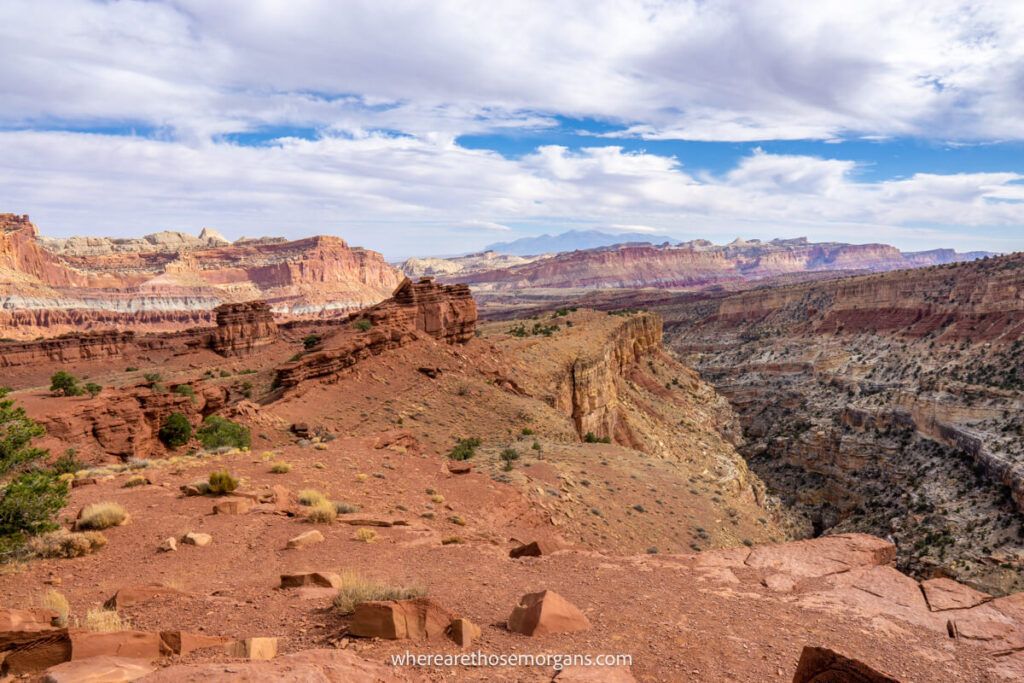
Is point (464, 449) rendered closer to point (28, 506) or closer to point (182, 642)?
point (28, 506)

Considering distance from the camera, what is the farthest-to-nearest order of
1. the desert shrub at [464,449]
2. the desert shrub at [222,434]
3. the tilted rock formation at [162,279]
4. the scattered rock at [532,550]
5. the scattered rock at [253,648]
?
the tilted rock formation at [162,279] < the desert shrub at [464,449] < the desert shrub at [222,434] < the scattered rock at [532,550] < the scattered rock at [253,648]

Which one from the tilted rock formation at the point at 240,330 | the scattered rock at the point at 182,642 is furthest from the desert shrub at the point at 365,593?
the tilted rock formation at the point at 240,330

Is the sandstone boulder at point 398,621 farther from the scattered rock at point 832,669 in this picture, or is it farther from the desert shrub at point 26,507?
the desert shrub at point 26,507

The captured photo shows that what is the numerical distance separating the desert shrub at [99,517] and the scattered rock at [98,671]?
6.60 meters

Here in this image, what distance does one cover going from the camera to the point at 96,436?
2109 cm

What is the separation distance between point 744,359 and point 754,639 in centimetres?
7833

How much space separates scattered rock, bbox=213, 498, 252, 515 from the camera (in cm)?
1285

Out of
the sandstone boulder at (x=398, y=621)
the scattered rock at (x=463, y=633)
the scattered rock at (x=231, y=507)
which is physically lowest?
the scattered rock at (x=231, y=507)

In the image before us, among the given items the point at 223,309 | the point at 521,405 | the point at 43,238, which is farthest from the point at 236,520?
the point at 43,238

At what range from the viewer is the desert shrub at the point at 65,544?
9.90 metres

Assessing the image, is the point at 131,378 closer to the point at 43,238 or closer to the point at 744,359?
the point at 744,359

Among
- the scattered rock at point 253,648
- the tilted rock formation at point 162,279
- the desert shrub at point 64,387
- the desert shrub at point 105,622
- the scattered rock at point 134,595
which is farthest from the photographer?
the tilted rock formation at point 162,279

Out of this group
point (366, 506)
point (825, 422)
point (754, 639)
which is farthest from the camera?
point (825, 422)

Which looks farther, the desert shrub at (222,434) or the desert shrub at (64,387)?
the desert shrub at (64,387)
